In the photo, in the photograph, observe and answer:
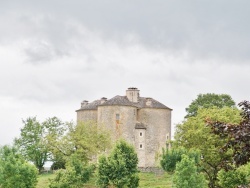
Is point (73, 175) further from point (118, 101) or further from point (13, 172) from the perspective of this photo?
point (118, 101)

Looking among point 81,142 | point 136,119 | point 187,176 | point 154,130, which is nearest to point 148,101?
point 136,119

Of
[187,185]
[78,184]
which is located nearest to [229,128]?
[187,185]

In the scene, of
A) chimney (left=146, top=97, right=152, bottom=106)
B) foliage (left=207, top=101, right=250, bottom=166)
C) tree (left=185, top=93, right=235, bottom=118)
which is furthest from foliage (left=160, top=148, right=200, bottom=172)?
foliage (left=207, top=101, right=250, bottom=166)

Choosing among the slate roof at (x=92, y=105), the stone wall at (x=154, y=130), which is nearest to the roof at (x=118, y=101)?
the stone wall at (x=154, y=130)

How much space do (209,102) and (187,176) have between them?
A: 39.9 meters

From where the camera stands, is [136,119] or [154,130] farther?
[154,130]

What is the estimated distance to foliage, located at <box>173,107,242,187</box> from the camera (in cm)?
6192

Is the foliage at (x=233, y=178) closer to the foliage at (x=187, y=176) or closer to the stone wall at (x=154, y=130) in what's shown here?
the foliage at (x=187, y=176)

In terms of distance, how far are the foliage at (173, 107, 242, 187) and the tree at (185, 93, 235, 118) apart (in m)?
24.6

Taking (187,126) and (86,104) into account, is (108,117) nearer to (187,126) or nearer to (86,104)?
(86,104)

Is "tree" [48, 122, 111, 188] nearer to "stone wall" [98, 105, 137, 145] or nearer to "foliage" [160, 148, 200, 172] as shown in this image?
"stone wall" [98, 105, 137, 145]

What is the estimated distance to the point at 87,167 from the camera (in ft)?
221

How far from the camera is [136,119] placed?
8531cm

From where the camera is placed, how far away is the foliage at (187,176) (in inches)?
2079
